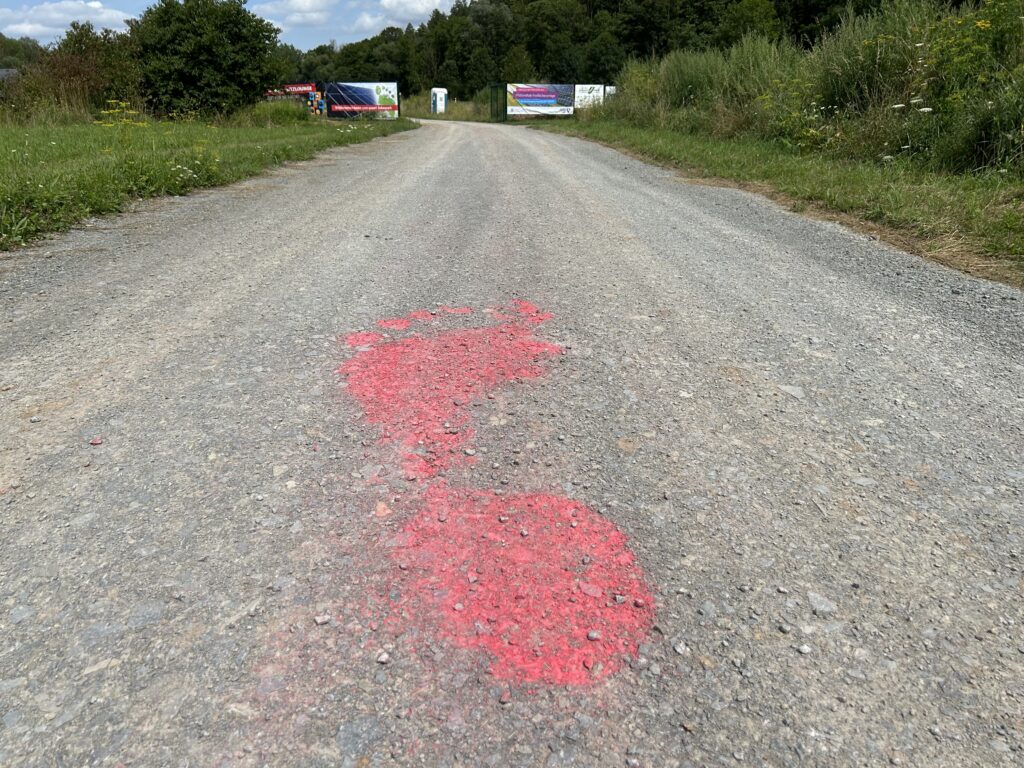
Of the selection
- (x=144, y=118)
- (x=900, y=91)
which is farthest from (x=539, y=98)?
(x=900, y=91)

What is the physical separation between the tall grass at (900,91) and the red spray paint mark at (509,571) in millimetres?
7414

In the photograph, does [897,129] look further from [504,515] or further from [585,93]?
[585,93]

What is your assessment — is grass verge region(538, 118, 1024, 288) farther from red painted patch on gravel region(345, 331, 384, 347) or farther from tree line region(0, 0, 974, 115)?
tree line region(0, 0, 974, 115)

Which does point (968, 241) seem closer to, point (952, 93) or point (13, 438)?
point (952, 93)

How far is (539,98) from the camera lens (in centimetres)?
3825

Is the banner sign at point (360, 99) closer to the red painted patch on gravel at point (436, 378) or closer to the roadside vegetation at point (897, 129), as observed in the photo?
the roadside vegetation at point (897, 129)

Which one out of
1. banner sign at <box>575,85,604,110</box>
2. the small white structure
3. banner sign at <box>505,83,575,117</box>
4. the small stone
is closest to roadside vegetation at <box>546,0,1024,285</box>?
the small stone

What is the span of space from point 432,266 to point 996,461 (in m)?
3.40

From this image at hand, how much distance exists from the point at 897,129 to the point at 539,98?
32.1 meters

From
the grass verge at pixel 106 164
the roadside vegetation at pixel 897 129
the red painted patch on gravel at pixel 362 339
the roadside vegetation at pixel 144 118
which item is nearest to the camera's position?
the red painted patch on gravel at pixel 362 339

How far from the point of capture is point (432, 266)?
463cm

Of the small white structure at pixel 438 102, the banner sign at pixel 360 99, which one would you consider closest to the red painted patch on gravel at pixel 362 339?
the banner sign at pixel 360 99

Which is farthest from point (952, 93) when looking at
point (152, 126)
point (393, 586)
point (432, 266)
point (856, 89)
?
point (152, 126)

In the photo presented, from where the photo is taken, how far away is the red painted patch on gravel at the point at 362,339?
325cm
